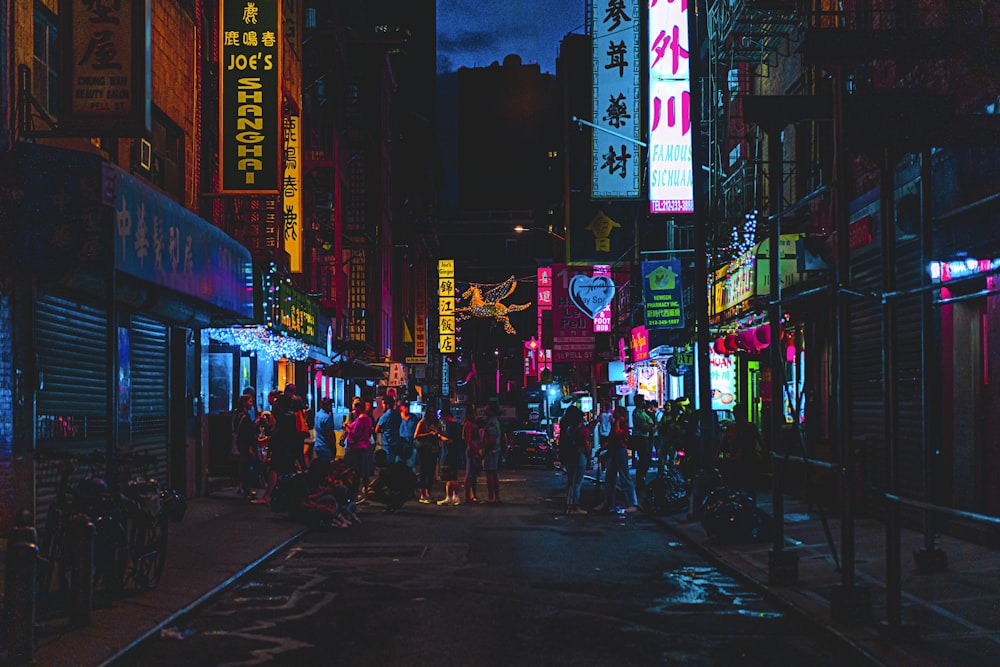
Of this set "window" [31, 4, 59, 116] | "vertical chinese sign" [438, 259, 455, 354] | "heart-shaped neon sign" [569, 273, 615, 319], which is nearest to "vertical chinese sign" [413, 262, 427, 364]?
"vertical chinese sign" [438, 259, 455, 354]

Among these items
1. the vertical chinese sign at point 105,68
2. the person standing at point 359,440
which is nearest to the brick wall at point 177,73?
the person standing at point 359,440

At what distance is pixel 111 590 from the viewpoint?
10.9m

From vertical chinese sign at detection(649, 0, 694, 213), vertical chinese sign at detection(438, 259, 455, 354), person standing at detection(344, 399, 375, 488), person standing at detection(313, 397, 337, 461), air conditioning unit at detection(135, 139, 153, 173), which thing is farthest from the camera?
vertical chinese sign at detection(438, 259, 455, 354)

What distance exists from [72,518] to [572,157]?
49561 mm

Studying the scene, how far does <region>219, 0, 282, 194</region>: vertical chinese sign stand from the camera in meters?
22.1

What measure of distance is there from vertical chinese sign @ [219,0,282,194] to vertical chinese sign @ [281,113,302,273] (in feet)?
18.5

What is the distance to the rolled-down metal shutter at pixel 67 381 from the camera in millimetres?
15195

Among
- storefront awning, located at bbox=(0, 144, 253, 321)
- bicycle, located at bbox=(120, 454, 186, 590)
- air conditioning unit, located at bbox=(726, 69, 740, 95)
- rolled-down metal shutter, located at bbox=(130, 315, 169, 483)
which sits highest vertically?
air conditioning unit, located at bbox=(726, 69, 740, 95)

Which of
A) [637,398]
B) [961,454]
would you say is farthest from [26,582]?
[637,398]

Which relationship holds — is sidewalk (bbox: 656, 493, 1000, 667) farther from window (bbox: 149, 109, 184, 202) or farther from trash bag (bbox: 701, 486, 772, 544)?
window (bbox: 149, 109, 184, 202)

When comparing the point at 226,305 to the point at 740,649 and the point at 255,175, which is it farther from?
the point at 740,649

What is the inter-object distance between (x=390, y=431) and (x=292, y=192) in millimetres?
7240

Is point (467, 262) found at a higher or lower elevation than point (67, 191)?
higher

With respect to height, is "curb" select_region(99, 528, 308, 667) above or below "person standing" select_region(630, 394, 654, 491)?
below
